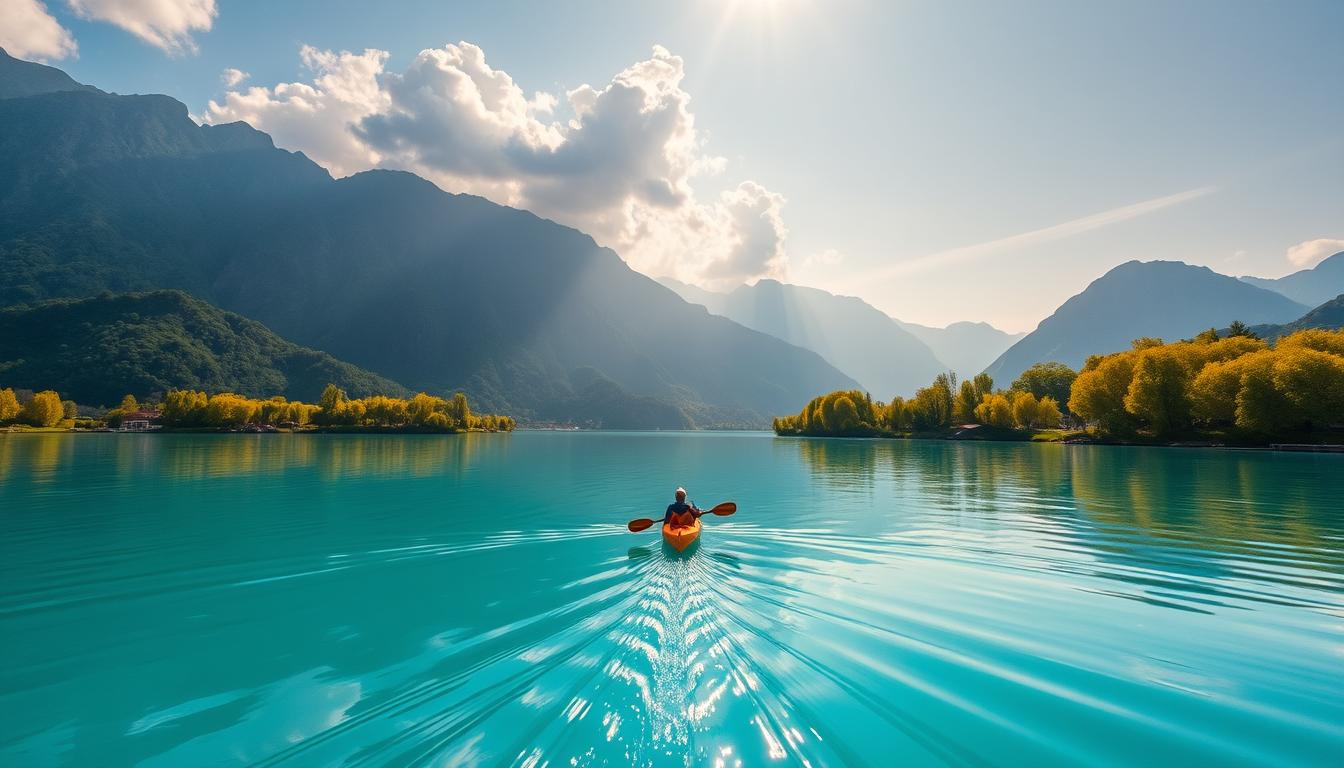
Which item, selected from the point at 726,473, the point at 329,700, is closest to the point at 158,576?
the point at 329,700

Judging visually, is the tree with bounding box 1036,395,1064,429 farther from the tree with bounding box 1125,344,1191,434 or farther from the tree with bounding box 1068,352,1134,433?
the tree with bounding box 1125,344,1191,434

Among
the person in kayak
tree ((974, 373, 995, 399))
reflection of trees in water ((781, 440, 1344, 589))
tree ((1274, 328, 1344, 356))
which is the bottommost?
reflection of trees in water ((781, 440, 1344, 589))

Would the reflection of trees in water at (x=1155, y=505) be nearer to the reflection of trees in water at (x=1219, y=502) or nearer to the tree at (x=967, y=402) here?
the reflection of trees in water at (x=1219, y=502)

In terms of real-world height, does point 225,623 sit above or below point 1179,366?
below

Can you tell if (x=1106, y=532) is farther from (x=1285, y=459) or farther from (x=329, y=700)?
(x=1285, y=459)

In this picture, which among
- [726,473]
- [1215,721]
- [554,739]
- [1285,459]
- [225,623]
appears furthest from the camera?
[1285,459]

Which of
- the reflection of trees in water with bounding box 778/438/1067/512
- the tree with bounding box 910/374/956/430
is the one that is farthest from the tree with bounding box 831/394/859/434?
the reflection of trees in water with bounding box 778/438/1067/512

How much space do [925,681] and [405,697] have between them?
930 cm

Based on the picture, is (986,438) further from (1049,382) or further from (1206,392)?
(1206,392)

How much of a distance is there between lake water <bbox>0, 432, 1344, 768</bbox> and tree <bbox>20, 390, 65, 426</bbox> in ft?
594

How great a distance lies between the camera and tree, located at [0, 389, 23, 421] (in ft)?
452

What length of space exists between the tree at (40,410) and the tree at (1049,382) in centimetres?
27744

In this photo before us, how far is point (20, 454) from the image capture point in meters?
69.6

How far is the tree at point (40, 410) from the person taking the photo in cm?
14400
